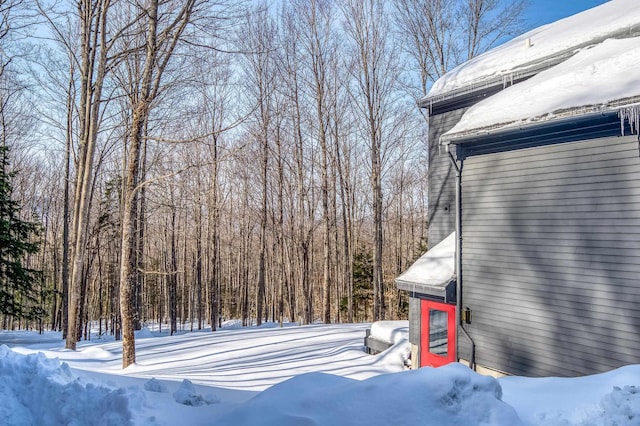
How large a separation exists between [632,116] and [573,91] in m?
1.07

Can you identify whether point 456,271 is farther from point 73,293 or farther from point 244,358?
point 73,293

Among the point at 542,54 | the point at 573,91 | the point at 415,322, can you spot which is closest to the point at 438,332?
the point at 415,322

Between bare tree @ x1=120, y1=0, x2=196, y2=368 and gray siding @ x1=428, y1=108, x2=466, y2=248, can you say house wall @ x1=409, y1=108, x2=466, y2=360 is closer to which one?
gray siding @ x1=428, y1=108, x2=466, y2=248

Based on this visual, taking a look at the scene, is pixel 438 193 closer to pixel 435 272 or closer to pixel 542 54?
pixel 435 272

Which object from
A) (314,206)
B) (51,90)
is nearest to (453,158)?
(314,206)

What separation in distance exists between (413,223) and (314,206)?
13655 mm

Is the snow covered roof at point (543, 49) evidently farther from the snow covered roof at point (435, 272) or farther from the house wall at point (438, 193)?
the snow covered roof at point (435, 272)

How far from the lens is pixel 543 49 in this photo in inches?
343

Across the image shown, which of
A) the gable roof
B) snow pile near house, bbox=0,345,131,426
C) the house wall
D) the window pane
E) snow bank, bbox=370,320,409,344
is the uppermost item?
the gable roof

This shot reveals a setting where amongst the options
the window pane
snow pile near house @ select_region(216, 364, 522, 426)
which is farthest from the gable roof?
snow pile near house @ select_region(216, 364, 522, 426)

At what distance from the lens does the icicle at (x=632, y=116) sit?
5.56 meters

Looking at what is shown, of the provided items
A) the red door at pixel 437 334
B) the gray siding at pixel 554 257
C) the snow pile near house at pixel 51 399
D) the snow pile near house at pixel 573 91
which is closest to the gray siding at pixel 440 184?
the gray siding at pixel 554 257

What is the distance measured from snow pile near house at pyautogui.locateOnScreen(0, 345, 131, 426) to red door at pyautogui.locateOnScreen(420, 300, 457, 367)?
280 inches

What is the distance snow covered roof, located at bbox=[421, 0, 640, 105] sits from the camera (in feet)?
25.5
